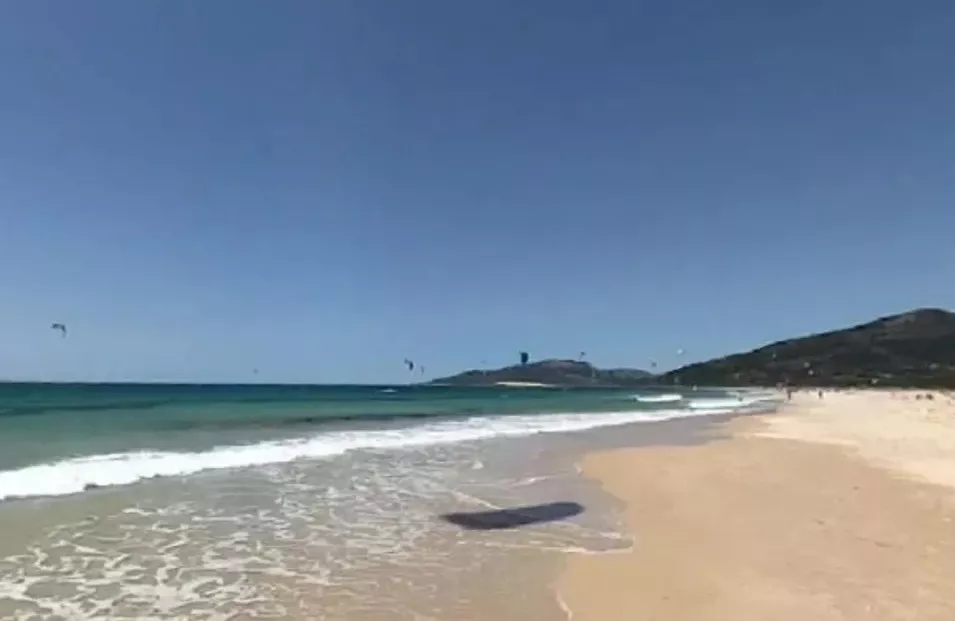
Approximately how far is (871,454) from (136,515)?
17350mm

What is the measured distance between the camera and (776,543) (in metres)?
8.67

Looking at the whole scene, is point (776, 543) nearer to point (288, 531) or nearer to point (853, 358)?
point (288, 531)

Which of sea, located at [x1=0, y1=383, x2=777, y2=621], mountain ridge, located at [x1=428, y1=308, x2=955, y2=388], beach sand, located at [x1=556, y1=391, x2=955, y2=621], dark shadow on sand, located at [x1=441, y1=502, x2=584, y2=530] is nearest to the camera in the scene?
beach sand, located at [x1=556, y1=391, x2=955, y2=621]

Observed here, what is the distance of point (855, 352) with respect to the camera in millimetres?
154250

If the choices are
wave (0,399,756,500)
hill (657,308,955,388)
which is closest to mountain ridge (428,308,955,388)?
hill (657,308,955,388)

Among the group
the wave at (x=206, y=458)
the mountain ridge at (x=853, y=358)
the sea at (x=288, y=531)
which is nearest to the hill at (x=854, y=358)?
the mountain ridge at (x=853, y=358)

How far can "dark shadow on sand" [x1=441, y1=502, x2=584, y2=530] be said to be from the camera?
9984 millimetres

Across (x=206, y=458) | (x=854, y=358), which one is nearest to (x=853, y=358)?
(x=854, y=358)

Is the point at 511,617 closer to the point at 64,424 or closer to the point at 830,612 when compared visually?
the point at 830,612

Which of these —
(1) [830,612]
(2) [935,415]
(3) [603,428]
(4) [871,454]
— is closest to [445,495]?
(1) [830,612]

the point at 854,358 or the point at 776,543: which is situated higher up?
the point at 854,358

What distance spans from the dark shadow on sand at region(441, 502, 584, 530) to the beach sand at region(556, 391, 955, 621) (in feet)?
3.34

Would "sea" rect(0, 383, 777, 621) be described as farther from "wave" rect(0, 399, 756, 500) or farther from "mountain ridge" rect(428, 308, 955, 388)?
"mountain ridge" rect(428, 308, 955, 388)

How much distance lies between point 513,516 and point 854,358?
161830 mm
